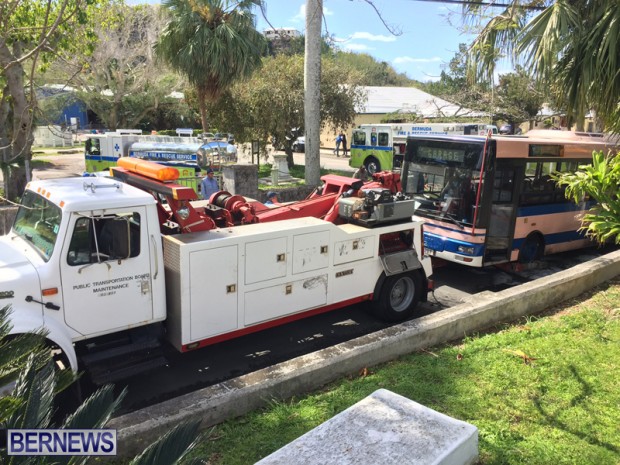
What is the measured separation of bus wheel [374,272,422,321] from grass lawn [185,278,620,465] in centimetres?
166

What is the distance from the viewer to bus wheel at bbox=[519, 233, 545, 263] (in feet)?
34.3

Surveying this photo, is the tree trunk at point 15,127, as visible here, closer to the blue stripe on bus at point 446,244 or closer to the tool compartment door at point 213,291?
the tool compartment door at point 213,291

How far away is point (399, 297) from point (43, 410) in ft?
20.6

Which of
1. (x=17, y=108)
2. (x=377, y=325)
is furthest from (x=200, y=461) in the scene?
(x=17, y=108)

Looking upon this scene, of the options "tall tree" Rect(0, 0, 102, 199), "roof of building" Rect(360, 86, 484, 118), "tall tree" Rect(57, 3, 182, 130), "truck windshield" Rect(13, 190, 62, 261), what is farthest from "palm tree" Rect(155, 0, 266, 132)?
"roof of building" Rect(360, 86, 484, 118)

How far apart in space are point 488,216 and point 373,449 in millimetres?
6812

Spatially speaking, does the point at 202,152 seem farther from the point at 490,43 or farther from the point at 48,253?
the point at 48,253

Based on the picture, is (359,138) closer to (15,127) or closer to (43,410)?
(15,127)

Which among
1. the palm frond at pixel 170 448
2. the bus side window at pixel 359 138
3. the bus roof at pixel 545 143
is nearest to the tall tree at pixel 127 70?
the bus side window at pixel 359 138

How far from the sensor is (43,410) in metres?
2.29

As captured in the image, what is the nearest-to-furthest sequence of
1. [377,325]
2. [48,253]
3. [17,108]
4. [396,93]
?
[48,253] → [377,325] → [17,108] → [396,93]

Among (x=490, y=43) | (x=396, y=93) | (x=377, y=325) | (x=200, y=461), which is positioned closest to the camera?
(x=200, y=461)

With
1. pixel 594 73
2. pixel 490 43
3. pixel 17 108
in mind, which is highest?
pixel 490 43

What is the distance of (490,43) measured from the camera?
33.9ft
